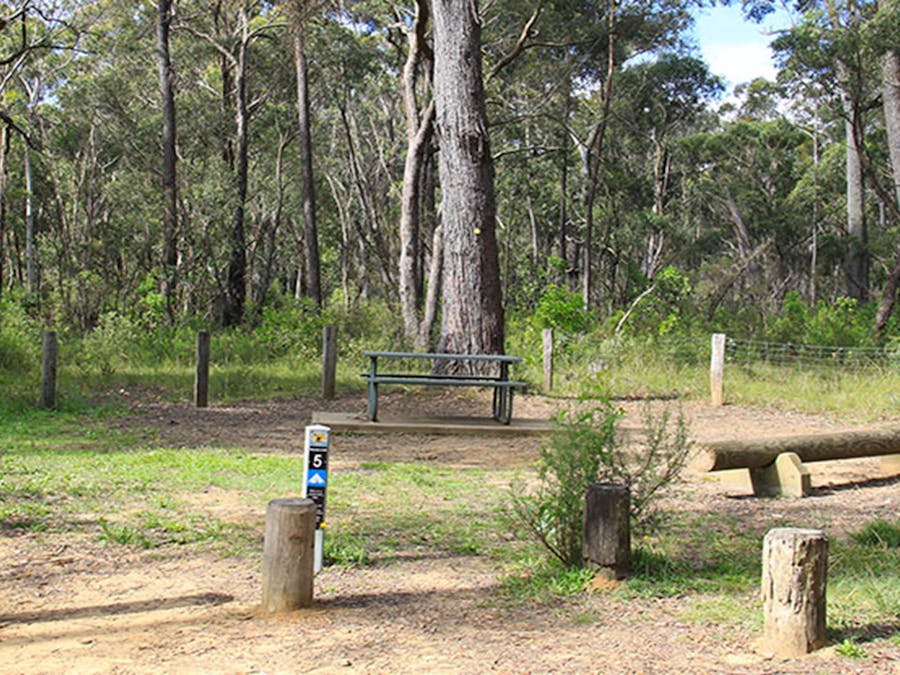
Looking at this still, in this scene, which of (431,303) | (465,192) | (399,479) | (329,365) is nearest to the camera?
(399,479)

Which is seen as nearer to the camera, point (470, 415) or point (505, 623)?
point (505, 623)

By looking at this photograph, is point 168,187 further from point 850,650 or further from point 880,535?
point 850,650

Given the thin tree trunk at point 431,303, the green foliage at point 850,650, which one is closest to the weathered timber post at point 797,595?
the green foliage at point 850,650

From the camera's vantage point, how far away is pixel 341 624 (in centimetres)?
502

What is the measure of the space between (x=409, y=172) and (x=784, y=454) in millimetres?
15771

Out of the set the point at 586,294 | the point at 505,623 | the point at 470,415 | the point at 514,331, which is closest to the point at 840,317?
the point at 586,294

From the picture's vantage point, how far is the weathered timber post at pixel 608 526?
5.58m

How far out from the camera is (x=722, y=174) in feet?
146

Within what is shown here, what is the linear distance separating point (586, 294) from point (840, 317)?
21.4 feet

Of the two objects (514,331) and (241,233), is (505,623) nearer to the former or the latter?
(514,331)

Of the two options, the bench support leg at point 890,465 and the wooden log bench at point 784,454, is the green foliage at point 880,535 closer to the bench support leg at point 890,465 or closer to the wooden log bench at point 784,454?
the wooden log bench at point 784,454

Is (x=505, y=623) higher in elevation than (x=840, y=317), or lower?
lower

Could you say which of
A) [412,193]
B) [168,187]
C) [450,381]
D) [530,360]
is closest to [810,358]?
[530,360]

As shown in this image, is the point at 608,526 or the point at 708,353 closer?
the point at 608,526
